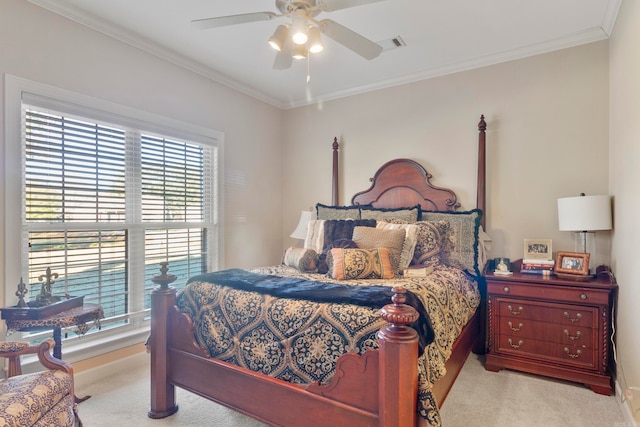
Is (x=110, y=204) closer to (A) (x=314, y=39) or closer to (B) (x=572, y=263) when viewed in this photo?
(A) (x=314, y=39)

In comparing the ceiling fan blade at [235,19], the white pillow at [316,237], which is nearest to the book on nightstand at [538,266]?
the white pillow at [316,237]

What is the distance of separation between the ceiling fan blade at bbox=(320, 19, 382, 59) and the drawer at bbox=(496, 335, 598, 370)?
2.34 meters

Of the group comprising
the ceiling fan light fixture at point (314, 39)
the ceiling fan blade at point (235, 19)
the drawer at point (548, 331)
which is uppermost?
the ceiling fan blade at point (235, 19)

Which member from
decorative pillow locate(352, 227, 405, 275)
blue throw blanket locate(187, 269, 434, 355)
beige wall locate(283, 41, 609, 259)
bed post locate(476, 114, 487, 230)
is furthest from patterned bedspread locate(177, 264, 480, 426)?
beige wall locate(283, 41, 609, 259)

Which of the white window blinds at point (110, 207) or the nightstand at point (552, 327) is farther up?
the white window blinds at point (110, 207)

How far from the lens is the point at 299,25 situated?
1.94m

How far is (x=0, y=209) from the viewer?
2.16 m

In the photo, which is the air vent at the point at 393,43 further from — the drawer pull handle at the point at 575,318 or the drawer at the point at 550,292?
the drawer pull handle at the point at 575,318

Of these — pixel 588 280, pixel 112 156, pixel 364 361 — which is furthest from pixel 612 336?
pixel 112 156

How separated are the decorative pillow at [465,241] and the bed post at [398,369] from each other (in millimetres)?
1769

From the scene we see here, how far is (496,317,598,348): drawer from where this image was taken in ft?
7.89

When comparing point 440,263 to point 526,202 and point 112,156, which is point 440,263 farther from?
point 112,156

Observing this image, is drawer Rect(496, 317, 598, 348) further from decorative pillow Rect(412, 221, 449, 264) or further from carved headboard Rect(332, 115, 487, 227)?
carved headboard Rect(332, 115, 487, 227)

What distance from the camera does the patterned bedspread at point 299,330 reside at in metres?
1.56
